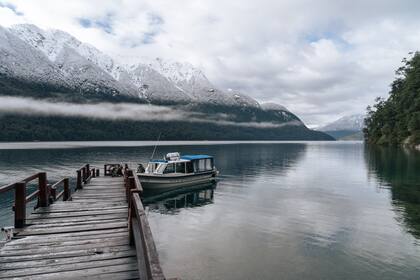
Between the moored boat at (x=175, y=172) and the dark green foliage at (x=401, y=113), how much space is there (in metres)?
93.7

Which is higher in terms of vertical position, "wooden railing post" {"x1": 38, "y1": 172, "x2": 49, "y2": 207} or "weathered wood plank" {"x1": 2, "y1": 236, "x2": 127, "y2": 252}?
"wooden railing post" {"x1": 38, "y1": 172, "x2": 49, "y2": 207}

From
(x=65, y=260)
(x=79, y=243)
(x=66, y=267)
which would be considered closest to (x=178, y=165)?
(x=79, y=243)

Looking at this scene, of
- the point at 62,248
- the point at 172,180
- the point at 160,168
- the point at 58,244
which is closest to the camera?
the point at 62,248

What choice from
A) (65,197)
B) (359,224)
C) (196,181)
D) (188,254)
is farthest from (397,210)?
(65,197)

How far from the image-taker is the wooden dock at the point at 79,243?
26.7ft

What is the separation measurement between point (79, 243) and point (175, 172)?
98.4ft

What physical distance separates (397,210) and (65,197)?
26.5 meters

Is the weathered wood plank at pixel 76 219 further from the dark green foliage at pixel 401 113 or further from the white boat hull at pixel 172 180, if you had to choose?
the dark green foliage at pixel 401 113

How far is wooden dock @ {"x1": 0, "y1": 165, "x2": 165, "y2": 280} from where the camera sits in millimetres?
8141

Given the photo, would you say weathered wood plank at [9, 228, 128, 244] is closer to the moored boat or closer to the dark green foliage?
the moored boat

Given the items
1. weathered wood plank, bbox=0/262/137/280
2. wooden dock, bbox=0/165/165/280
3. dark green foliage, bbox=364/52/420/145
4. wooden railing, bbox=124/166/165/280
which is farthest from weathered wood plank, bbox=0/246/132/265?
dark green foliage, bbox=364/52/420/145

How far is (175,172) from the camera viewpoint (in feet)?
132

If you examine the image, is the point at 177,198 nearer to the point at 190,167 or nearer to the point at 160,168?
the point at 160,168

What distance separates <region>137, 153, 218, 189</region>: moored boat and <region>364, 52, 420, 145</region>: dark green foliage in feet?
307
